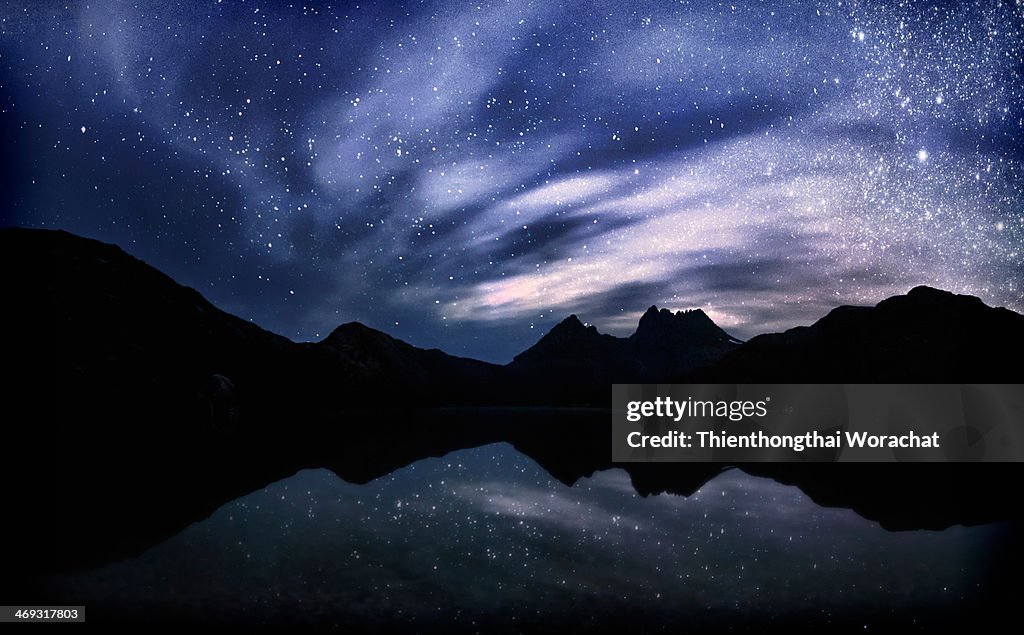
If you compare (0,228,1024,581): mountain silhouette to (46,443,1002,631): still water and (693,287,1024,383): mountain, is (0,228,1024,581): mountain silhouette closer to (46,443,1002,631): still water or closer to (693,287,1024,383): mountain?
(693,287,1024,383): mountain

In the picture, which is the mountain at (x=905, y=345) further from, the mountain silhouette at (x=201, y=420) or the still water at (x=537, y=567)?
the still water at (x=537, y=567)

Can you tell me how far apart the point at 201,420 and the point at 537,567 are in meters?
56.2

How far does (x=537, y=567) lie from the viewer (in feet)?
35.9

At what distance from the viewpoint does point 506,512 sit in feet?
54.9

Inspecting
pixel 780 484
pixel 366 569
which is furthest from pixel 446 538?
pixel 780 484

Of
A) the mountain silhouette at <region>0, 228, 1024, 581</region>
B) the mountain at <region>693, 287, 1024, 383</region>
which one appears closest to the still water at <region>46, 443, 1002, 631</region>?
the mountain silhouette at <region>0, 228, 1024, 581</region>

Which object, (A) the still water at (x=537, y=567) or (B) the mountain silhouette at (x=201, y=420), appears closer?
Result: (A) the still water at (x=537, y=567)

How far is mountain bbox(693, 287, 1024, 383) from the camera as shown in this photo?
121m

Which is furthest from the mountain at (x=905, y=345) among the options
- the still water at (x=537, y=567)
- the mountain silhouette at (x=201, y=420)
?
the still water at (x=537, y=567)

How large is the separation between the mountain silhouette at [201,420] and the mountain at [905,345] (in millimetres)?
550

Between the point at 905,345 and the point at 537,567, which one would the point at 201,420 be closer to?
Answer: the point at 537,567

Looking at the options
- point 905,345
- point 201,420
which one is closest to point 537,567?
point 201,420

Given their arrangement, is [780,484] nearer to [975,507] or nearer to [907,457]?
[975,507]

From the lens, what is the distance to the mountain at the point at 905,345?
121 metres
